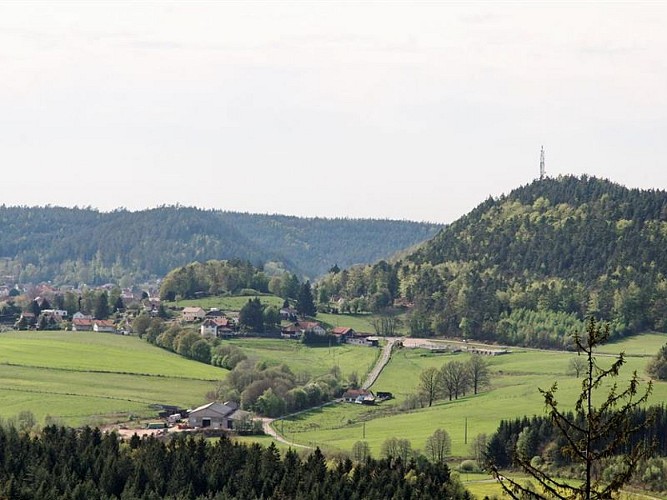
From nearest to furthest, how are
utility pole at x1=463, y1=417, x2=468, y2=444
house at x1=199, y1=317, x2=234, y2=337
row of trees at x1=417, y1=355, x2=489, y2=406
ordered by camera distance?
utility pole at x1=463, y1=417, x2=468, y2=444 → row of trees at x1=417, y1=355, x2=489, y2=406 → house at x1=199, y1=317, x2=234, y2=337

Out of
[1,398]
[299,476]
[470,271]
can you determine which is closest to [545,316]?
[470,271]

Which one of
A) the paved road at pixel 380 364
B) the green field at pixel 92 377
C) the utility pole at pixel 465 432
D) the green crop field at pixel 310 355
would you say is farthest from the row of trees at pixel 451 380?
the green field at pixel 92 377

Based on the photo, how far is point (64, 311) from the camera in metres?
178

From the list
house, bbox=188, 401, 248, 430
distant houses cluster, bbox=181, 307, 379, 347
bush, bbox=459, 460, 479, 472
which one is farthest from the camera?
distant houses cluster, bbox=181, 307, 379, 347

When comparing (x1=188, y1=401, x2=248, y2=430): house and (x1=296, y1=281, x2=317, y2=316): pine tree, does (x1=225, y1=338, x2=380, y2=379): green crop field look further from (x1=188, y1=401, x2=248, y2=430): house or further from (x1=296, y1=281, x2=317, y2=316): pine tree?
(x1=188, y1=401, x2=248, y2=430): house

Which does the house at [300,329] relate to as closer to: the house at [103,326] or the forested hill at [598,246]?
the house at [103,326]

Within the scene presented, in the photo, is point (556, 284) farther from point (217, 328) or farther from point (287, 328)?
point (217, 328)

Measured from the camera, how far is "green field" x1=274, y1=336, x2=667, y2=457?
97.2 m

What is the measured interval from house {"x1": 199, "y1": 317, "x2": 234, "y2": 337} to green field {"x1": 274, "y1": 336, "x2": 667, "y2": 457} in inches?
1043

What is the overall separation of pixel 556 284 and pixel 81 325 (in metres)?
67.2

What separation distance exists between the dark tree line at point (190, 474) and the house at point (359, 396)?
45114 millimetres

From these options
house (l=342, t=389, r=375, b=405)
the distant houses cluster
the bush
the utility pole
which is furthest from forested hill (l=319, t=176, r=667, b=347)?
the bush

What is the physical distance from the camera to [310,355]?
484 ft

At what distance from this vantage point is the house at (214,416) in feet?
340
